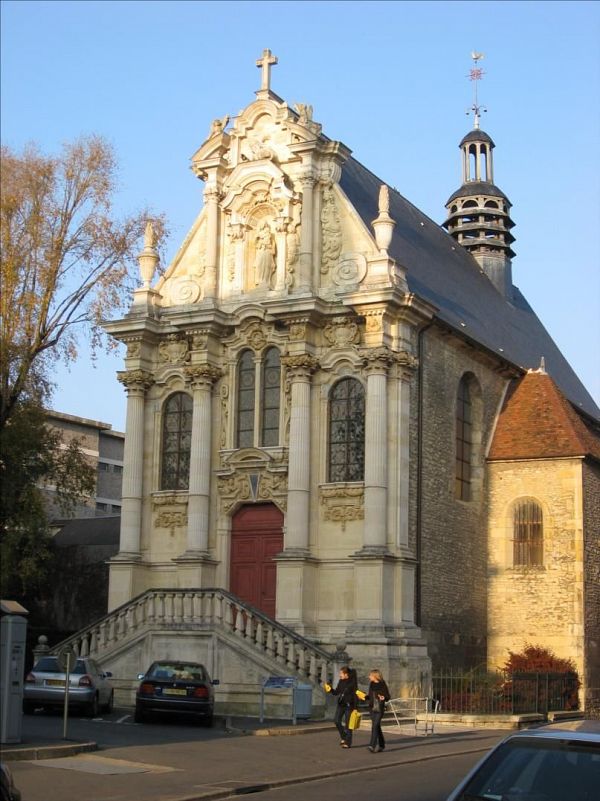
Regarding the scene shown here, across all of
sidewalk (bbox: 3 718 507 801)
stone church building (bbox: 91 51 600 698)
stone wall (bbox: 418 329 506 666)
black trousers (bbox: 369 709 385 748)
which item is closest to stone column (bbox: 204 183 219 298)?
stone church building (bbox: 91 51 600 698)

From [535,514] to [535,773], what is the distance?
26.9 m

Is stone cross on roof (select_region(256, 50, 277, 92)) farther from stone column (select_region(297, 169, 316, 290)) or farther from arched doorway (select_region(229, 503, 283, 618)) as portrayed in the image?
arched doorway (select_region(229, 503, 283, 618))

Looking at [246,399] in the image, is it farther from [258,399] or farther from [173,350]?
[173,350]

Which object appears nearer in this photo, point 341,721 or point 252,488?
point 341,721

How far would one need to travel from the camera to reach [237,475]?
3100 cm

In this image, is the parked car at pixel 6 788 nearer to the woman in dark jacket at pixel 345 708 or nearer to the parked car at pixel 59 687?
the woman in dark jacket at pixel 345 708

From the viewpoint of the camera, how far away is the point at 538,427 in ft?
113

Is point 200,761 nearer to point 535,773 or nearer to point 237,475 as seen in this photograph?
point 535,773

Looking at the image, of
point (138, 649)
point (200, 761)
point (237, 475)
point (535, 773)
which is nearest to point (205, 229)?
point (237, 475)

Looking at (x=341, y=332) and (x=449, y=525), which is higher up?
(x=341, y=332)

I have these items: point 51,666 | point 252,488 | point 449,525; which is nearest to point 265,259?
point 252,488

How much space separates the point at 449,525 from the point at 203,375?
7338mm

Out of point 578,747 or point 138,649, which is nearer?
point 578,747

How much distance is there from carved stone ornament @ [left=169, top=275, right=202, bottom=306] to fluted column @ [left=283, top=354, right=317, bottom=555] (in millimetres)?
3702
